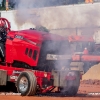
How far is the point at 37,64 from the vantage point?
1686 cm

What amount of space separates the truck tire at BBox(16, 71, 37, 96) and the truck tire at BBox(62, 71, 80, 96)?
1447 mm

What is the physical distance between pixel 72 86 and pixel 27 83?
1.91 m

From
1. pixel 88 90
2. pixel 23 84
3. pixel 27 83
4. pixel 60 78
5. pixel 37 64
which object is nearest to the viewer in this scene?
pixel 27 83

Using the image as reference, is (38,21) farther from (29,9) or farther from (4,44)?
(4,44)

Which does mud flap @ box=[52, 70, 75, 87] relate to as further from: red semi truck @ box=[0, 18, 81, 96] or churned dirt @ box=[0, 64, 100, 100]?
churned dirt @ box=[0, 64, 100, 100]

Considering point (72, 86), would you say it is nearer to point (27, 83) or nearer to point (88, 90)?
point (27, 83)

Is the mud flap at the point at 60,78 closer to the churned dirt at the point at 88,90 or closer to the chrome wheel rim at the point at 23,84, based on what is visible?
the churned dirt at the point at 88,90

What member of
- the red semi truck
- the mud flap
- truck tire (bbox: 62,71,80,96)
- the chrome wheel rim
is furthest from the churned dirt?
the mud flap

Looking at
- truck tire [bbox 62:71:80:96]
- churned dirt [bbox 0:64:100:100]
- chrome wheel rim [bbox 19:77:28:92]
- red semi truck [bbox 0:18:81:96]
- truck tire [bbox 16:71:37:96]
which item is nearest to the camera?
churned dirt [bbox 0:64:100:100]

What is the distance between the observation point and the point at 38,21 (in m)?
17.4

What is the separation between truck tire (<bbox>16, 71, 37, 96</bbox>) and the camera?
16.1m

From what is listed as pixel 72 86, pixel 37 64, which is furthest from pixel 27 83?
pixel 72 86

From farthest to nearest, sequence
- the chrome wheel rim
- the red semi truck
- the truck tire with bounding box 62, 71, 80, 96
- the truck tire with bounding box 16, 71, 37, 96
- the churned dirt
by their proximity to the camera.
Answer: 1. the truck tire with bounding box 62, 71, 80, 96
2. the red semi truck
3. the chrome wheel rim
4. the truck tire with bounding box 16, 71, 37, 96
5. the churned dirt

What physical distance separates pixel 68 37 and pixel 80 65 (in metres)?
1.50
